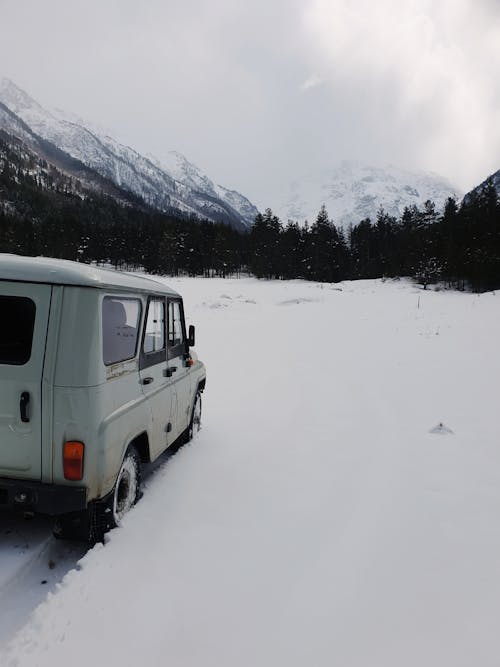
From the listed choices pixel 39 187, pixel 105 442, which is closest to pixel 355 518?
pixel 105 442

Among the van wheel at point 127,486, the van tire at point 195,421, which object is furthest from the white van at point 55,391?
the van tire at point 195,421

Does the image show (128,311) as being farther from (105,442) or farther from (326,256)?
(326,256)

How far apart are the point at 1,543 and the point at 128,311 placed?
242 cm

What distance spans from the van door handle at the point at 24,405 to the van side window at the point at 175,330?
2.10 m

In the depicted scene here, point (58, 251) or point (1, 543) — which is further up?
point (58, 251)

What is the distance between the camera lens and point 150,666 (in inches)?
100

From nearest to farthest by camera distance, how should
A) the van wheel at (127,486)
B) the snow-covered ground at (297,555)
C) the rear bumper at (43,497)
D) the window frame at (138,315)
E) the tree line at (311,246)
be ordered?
the snow-covered ground at (297,555) → the rear bumper at (43,497) → the window frame at (138,315) → the van wheel at (127,486) → the tree line at (311,246)

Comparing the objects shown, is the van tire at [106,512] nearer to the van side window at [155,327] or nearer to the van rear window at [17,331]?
the van side window at [155,327]

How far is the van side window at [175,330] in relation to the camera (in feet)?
17.5

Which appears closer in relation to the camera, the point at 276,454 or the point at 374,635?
the point at 374,635

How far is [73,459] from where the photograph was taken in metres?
3.33

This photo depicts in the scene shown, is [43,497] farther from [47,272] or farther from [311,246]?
[311,246]

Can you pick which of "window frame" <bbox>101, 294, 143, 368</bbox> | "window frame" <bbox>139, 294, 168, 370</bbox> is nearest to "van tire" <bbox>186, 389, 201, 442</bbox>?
"window frame" <bbox>139, 294, 168, 370</bbox>

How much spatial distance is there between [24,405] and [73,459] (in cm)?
60
